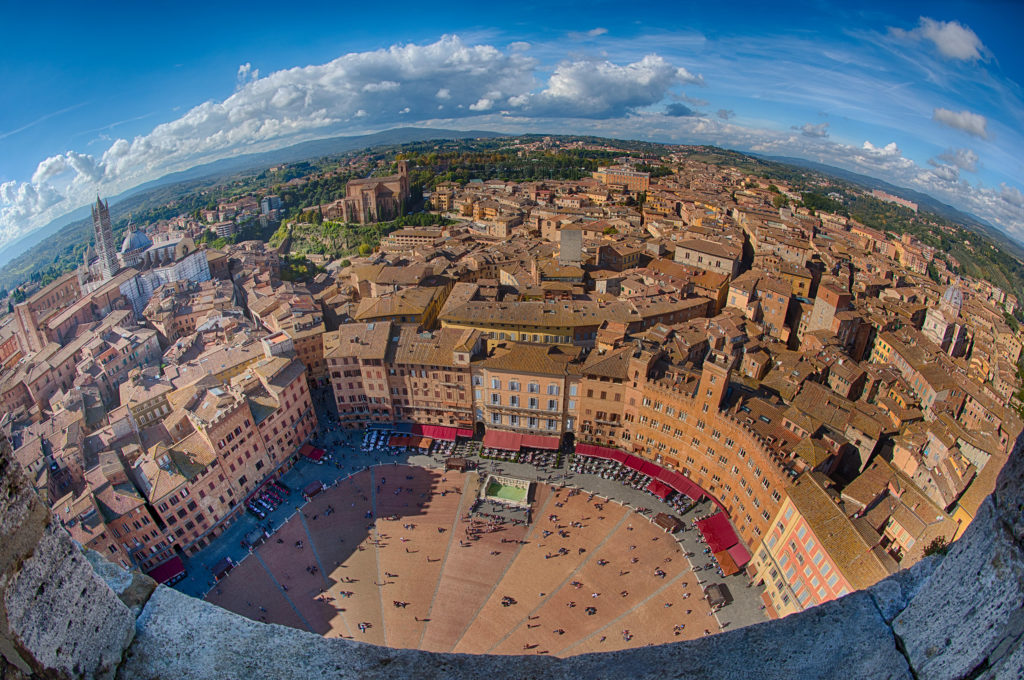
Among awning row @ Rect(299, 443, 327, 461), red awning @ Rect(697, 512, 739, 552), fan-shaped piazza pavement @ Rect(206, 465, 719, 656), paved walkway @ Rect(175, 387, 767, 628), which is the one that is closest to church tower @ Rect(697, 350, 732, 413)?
red awning @ Rect(697, 512, 739, 552)

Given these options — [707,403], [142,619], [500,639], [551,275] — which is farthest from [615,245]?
[142,619]

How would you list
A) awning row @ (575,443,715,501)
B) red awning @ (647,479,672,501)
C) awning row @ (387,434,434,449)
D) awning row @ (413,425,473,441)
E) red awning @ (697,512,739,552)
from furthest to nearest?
awning row @ (413,425,473,441) → awning row @ (387,434,434,449) → red awning @ (647,479,672,501) → awning row @ (575,443,715,501) → red awning @ (697,512,739,552)

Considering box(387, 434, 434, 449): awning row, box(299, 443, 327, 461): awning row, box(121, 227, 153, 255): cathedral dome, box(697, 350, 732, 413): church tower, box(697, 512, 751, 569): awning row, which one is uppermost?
box(697, 350, 732, 413): church tower

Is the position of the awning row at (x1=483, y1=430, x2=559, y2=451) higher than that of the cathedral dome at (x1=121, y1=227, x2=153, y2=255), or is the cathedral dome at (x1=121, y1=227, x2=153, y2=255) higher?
the awning row at (x1=483, y1=430, x2=559, y2=451)

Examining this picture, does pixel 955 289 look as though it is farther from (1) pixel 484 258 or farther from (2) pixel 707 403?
(1) pixel 484 258

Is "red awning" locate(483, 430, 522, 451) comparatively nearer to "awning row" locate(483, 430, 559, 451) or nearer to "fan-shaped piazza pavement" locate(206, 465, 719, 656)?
"awning row" locate(483, 430, 559, 451)

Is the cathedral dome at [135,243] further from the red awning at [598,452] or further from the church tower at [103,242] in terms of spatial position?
the red awning at [598,452]

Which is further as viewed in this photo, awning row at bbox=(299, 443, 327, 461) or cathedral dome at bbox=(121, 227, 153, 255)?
cathedral dome at bbox=(121, 227, 153, 255)
